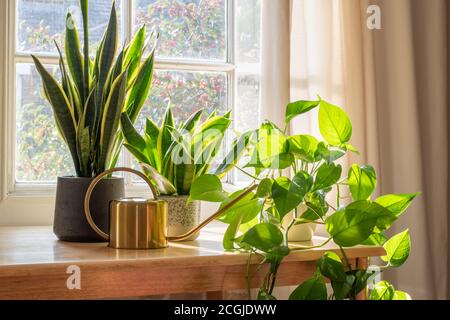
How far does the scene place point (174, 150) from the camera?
4.69 feet

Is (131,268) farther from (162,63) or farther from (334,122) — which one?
(162,63)

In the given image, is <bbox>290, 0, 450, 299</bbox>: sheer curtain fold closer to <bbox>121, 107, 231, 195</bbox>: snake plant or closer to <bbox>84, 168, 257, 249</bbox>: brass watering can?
<bbox>121, 107, 231, 195</bbox>: snake plant

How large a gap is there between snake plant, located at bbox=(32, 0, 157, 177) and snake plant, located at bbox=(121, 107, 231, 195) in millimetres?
51

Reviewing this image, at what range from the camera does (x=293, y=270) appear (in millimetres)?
1356

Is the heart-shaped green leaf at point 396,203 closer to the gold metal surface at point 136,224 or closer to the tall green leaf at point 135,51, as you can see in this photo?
the gold metal surface at point 136,224

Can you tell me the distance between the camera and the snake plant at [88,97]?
4.60 feet

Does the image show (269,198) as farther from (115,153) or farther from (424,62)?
(424,62)

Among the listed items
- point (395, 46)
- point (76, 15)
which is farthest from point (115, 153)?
point (395, 46)

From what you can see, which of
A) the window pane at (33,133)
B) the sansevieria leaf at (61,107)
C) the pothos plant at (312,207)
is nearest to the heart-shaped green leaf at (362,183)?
the pothos plant at (312,207)

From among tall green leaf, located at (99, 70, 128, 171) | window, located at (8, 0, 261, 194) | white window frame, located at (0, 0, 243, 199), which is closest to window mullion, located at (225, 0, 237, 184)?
window, located at (8, 0, 261, 194)

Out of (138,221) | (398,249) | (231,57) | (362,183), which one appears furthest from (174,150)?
(231,57)

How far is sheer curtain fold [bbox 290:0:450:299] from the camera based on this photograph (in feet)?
6.13

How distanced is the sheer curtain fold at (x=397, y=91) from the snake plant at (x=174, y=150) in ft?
1.45

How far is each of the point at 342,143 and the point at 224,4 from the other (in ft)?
2.80
